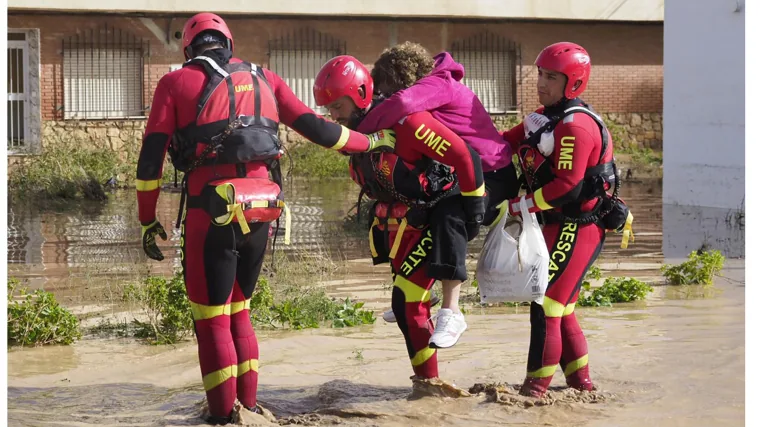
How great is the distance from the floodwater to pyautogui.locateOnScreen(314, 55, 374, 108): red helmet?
1.82 metres

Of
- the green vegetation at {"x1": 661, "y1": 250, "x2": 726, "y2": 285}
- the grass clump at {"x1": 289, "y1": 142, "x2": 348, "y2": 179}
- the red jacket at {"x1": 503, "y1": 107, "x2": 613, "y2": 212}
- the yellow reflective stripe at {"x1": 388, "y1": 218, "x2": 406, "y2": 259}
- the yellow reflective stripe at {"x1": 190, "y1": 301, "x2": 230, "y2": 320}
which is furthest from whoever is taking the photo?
the grass clump at {"x1": 289, "y1": 142, "x2": 348, "y2": 179}

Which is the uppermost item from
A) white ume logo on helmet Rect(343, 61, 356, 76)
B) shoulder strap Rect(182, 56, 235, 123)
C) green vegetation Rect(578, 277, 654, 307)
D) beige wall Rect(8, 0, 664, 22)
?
beige wall Rect(8, 0, 664, 22)

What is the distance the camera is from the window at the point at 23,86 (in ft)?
78.4

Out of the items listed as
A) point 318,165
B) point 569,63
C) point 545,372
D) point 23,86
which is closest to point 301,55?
point 318,165

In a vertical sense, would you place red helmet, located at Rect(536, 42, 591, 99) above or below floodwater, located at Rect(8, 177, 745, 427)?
above

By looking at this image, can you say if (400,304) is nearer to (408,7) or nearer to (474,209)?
(474,209)

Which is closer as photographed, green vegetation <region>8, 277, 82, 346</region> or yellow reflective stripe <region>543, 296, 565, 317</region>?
yellow reflective stripe <region>543, 296, 565, 317</region>

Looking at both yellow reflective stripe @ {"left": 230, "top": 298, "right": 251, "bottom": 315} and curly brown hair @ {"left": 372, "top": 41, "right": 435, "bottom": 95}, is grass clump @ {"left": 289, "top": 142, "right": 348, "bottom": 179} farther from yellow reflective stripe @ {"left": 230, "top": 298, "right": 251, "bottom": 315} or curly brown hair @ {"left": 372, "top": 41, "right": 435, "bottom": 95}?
yellow reflective stripe @ {"left": 230, "top": 298, "right": 251, "bottom": 315}

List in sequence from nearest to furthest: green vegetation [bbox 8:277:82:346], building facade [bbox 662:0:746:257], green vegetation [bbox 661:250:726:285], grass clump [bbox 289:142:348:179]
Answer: green vegetation [bbox 8:277:82:346], green vegetation [bbox 661:250:726:285], building facade [bbox 662:0:746:257], grass clump [bbox 289:142:348:179]

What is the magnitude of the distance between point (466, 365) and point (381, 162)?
1974mm

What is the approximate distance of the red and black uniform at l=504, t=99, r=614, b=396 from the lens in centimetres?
623

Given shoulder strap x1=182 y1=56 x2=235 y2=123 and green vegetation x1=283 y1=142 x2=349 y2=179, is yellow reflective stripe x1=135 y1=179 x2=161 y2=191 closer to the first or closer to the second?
shoulder strap x1=182 y1=56 x2=235 y2=123

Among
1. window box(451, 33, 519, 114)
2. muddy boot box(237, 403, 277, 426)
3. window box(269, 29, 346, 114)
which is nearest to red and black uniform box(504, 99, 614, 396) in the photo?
muddy boot box(237, 403, 277, 426)

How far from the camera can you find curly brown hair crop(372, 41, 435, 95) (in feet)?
21.0
